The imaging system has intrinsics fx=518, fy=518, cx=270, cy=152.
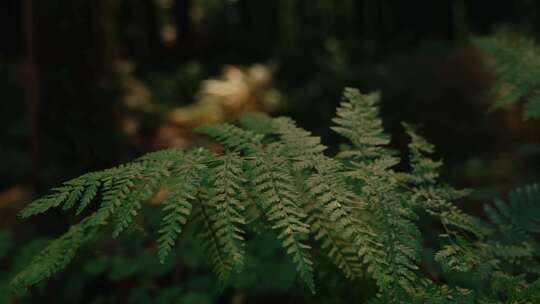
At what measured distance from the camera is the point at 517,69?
1.79 meters

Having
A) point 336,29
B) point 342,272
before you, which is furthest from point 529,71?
point 336,29

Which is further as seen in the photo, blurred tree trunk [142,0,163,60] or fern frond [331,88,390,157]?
blurred tree trunk [142,0,163,60]

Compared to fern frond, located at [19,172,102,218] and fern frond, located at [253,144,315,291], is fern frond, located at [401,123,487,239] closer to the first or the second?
fern frond, located at [253,144,315,291]

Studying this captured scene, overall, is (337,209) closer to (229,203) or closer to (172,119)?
(229,203)

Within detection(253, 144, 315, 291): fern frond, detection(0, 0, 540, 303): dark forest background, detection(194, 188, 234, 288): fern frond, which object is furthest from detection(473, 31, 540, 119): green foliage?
detection(194, 188, 234, 288): fern frond

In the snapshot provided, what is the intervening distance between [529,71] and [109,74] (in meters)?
4.95

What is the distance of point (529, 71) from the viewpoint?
1756mm

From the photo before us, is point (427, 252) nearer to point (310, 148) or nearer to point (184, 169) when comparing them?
point (310, 148)

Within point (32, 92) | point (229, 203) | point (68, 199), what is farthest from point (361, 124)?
point (32, 92)

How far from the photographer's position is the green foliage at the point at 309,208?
1045 mm

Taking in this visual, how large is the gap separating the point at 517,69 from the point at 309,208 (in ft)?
3.22

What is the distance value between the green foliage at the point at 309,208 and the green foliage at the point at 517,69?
0.37 meters

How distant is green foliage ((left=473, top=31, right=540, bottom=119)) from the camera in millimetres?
1694

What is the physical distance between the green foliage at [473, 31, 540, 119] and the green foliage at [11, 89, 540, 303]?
37 cm
